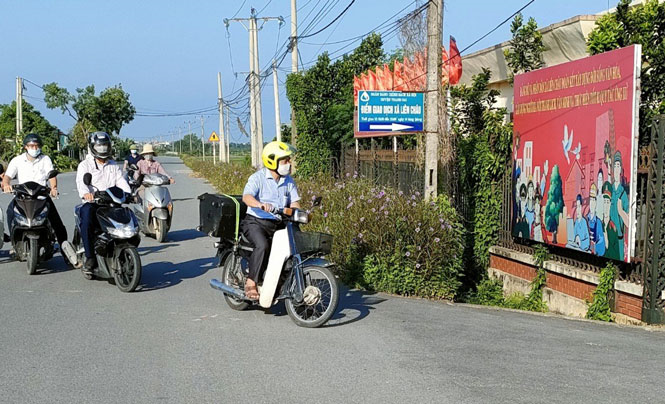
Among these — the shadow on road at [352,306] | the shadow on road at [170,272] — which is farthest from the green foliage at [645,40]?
the shadow on road at [170,272]

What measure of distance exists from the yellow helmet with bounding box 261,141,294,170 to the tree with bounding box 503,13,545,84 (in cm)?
681

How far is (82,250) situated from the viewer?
933cm

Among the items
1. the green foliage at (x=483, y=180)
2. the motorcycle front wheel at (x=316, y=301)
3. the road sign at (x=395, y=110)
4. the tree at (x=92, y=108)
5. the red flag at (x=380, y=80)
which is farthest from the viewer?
the tree at (x=92, y=108)

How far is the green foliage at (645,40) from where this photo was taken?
31.2 feet

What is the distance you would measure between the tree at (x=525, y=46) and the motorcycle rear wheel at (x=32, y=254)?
805cm

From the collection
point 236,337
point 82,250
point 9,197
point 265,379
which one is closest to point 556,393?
point 265,379

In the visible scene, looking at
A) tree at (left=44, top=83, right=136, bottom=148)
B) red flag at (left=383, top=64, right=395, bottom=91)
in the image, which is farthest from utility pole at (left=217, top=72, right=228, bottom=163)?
red flag at (left=383, top=64, right=395, bottom=91)

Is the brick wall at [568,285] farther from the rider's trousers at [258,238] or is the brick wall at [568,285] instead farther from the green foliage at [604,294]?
the rider's trousers at [258,238]

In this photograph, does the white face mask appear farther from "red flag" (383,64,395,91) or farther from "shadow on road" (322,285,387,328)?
"red flag" (383,64,395,91)

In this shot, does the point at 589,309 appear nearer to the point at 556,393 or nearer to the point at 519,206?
the point at 519,206

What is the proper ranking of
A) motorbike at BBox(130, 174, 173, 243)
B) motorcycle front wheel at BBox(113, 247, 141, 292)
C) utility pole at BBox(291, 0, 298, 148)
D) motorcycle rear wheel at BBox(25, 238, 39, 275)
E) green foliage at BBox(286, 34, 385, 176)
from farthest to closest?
utility pole at BBox(291, 0, 298, 148)
green foliage at BBox(286, 34, 385, 176)
motorbike at BBox(130, 174, 173, 243)
motorcycle rear wheel at BBox(25, 238, 39, 275)
motorcycle front wheel at BBox(113, 247, 141, 292)

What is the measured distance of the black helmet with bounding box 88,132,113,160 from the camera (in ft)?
30.5

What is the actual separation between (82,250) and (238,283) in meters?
2.71

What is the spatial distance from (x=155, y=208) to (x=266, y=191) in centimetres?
681
